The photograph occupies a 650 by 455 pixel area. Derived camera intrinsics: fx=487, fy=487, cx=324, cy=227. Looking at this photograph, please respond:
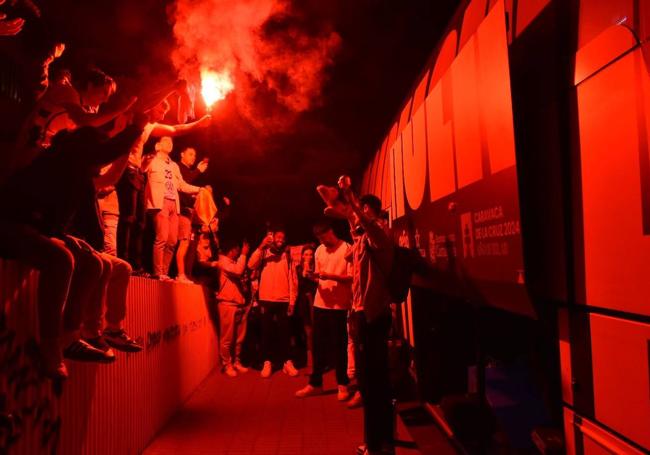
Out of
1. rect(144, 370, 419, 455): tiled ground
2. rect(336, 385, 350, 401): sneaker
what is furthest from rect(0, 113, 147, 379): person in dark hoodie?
rect(336, 385, 350, 401): sneaker

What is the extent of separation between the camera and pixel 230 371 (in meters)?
9.17

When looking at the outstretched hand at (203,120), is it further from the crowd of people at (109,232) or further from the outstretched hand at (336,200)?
the outstretched hand at (336,200)

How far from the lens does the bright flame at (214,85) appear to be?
5.87 meters

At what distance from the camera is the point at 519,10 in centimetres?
283

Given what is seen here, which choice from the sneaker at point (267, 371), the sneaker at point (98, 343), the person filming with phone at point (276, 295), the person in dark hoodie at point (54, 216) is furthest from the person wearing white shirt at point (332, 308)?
the person in dark hoodie at point (54, 216)

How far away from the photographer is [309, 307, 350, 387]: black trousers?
7.15m

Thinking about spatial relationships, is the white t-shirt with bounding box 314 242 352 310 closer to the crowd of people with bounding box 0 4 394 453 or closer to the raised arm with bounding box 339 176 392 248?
the crowd of people with bounding box 0 4 394 453

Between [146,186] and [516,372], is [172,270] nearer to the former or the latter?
[146,186]

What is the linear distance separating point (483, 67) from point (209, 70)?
4.57m

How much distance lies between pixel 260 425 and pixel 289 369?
10.4 feet

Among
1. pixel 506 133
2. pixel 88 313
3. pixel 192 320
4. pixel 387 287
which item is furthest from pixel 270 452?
pixel 506 133

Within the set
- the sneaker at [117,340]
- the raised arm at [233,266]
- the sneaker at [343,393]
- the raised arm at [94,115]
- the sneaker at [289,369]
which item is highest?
the raised arm at [94,115]

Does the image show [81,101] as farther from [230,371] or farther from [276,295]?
[230,371]

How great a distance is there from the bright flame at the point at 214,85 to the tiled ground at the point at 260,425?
378cm
